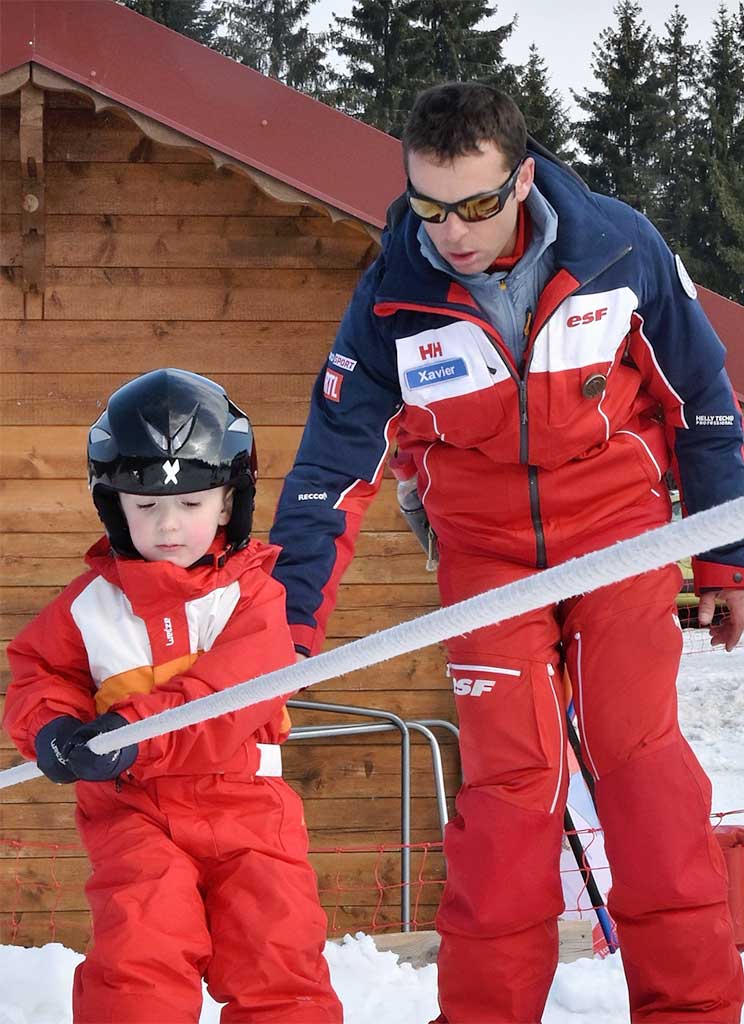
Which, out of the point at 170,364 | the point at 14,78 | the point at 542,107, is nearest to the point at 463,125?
the point at 14,78

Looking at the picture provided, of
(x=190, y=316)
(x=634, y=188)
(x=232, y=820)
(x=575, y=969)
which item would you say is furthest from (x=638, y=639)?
(x=634, y=188)

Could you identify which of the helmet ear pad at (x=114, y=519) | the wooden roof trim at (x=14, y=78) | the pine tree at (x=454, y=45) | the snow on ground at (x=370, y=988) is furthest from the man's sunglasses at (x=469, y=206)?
the pine tree at (x=454, y=45)

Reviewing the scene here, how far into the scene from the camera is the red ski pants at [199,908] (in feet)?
6.99

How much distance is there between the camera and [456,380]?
2482mm

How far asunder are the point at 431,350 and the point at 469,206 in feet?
1.03

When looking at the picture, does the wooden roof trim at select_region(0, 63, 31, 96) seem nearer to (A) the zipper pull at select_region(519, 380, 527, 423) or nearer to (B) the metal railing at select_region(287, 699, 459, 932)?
(B) the metal railing at select_region(287, 699, 459, 932)

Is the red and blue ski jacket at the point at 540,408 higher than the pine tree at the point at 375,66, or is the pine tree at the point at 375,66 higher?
the pine tree at the point at 375,66

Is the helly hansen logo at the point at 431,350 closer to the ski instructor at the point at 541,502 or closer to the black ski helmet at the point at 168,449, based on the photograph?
the ski instructor at the point at 541,502

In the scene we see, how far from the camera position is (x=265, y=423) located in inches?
234

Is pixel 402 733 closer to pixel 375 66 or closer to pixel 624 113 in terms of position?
pixel 375 66

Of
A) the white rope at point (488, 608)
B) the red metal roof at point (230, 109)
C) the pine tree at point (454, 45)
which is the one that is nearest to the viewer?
the white rope at point (488, 608)

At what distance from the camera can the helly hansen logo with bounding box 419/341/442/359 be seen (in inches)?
98.4

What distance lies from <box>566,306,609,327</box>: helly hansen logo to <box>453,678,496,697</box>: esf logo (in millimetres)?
733

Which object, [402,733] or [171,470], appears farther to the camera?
[402,733]
